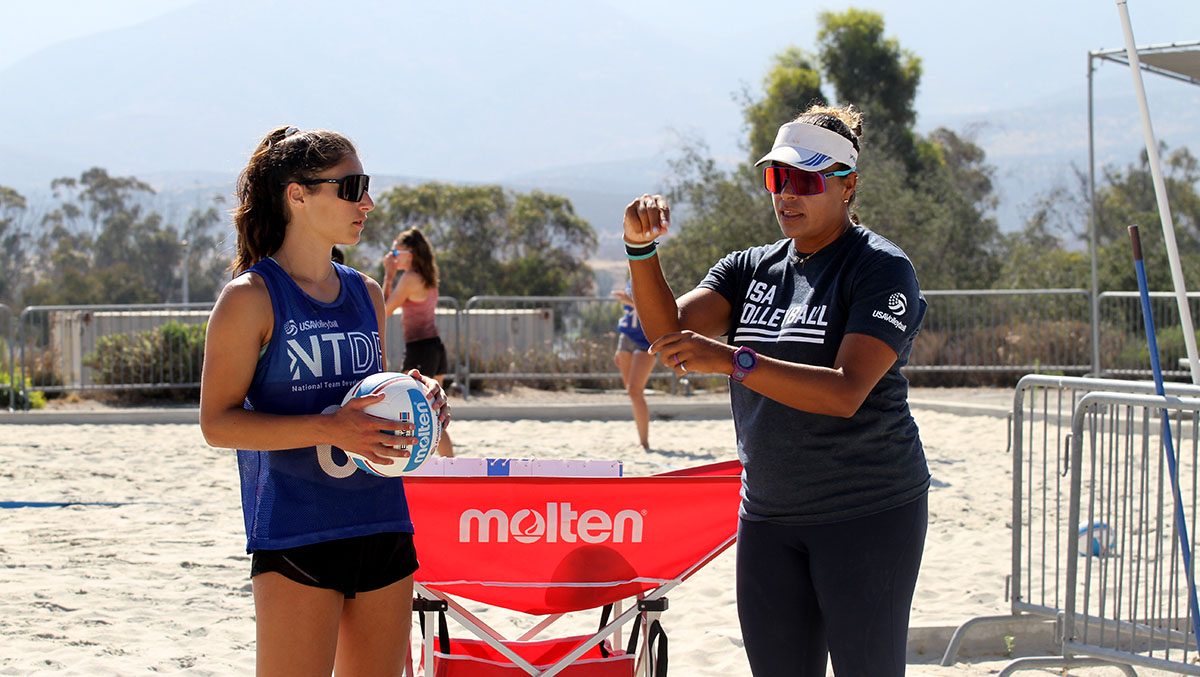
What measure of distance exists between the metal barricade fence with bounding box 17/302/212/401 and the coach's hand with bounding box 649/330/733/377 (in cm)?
1370

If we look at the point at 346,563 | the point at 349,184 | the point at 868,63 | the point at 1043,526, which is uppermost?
the point at 868,63

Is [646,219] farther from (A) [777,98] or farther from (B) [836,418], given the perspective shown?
(A) [777,98]

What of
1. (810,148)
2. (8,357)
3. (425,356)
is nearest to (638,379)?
(425,356)

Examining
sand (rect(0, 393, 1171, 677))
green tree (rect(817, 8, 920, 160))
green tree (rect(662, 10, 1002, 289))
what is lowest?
sand (rect(0, 393, 1171, 677))

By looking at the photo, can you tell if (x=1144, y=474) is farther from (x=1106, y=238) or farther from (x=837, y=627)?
(x=1106, y=238)

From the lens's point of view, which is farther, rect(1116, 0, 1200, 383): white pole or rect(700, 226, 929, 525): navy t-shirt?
rect(1116, 0, 1200, 383): white pole

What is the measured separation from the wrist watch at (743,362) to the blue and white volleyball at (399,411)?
2.36 ft

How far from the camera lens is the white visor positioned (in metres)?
3.03

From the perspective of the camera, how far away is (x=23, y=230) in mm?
69688

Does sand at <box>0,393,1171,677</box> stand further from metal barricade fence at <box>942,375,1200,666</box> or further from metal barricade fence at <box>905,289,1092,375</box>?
metal barricade fence at <box>905,289,1092,375</box>

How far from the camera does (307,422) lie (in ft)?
8.86

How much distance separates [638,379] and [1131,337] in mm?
7849

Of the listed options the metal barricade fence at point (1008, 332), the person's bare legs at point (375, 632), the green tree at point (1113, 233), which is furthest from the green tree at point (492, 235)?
the person's bare legs at point (375, 632)

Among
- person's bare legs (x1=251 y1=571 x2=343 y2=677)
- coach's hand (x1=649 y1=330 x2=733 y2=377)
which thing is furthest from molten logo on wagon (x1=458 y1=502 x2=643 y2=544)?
coach's hand (x1=649 y1=330 x2=733 y2=377)
